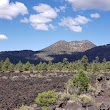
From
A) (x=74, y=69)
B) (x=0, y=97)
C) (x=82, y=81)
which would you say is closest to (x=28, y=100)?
(x=0, y=97)

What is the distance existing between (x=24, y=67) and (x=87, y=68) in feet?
103

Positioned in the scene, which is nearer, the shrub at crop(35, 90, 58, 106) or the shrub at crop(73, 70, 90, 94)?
the shrub at crop(35, 90, 58, 106)

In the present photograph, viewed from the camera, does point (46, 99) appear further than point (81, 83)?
No

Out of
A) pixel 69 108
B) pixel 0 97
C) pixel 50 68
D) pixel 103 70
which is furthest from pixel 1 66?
pixel 69 108

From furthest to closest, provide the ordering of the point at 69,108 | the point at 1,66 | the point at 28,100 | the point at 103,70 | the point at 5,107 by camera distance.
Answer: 1. the point at 103,70
2. the point at 1,66
3. the point at 28,100
4. the point at 5,107
5. the point at 69,108

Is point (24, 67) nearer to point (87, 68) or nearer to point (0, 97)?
point (87, 68)

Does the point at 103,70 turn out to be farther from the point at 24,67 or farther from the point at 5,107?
the point at 5,107

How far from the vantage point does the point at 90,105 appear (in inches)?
1481

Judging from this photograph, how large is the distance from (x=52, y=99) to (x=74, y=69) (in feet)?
362

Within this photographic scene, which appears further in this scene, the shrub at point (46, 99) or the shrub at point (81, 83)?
the shrub at point (81, 83)

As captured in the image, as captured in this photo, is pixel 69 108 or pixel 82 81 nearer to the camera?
pixel 69 108

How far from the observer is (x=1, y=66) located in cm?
13700

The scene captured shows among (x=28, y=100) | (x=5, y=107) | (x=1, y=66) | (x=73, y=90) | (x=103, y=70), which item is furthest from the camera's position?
(x=103, y=70)

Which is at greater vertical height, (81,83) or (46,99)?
(81,83)
